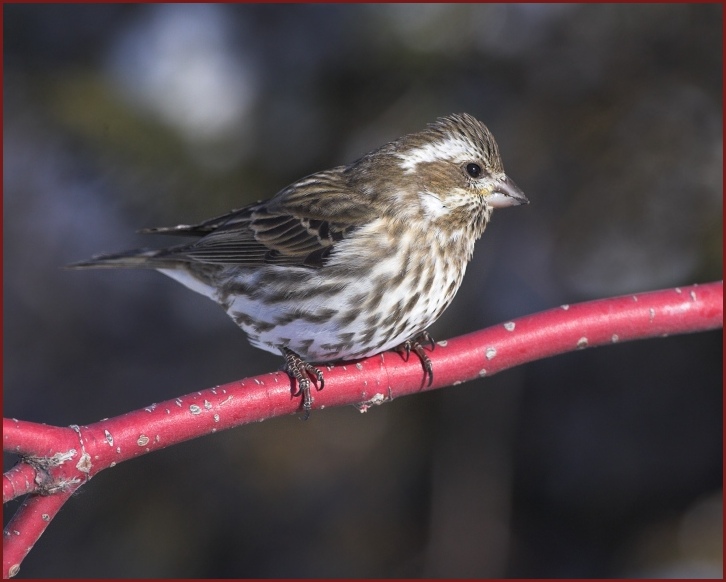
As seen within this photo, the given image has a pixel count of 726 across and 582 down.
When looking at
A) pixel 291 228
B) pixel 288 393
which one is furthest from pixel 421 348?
pixel 291 228

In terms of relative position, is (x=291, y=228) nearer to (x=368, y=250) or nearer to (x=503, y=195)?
(x=368, y=250)

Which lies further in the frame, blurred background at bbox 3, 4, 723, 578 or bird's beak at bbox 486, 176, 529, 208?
blurred background at bbox 3, 4, 723, 578

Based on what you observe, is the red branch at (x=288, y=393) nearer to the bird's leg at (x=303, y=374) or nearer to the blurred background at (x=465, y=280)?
the bird's leg at (x=303, y=374)

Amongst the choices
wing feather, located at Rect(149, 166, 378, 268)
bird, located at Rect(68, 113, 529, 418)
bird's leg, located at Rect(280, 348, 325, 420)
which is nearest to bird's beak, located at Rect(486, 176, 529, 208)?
bird, located at Rect(68, 113, 529, 418)

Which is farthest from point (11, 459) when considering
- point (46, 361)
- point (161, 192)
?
point (161, 192)

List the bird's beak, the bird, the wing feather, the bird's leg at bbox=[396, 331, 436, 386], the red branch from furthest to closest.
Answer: the wing feather → the bird's beak → the bird → the bird's leg at bbox=[396, 331, 436, 386] → the red branch

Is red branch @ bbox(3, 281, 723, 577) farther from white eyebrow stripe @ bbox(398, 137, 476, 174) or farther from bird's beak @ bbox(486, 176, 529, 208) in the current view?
white eyebrow stripe @ bbox(398, 137, 476, 174)

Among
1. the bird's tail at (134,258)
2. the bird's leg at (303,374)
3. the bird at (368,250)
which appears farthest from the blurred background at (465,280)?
the bird's leg at (303,374)
